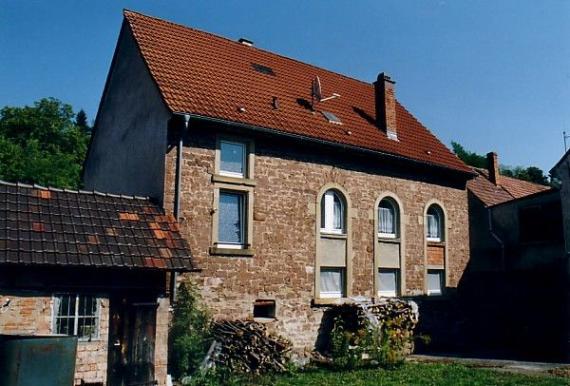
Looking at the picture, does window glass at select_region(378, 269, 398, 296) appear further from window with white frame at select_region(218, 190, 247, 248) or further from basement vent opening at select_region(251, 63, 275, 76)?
basement vent opening at select_region(251, 63, 275, 76)

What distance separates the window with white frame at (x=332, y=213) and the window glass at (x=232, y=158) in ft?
9.86

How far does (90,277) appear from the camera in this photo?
10906mm

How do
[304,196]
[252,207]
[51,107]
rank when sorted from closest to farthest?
1. [252,207]
2. [304,196]
3. [51,107]

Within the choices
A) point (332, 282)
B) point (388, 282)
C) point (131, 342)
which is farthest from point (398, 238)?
point (131, 342)

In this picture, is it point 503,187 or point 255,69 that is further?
point 503,187

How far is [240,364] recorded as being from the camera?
12648mm

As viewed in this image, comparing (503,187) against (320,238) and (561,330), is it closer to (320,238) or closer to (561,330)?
(561,330)

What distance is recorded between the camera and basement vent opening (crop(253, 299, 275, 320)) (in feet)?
48.4

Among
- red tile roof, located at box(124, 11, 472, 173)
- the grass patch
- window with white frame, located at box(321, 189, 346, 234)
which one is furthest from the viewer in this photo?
window with white frame, located at box(321, 189, 346, 234)

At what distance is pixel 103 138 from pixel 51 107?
1114 inches

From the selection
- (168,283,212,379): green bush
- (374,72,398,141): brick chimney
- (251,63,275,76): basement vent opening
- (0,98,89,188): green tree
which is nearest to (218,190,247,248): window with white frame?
(168,283,212,379): green bush

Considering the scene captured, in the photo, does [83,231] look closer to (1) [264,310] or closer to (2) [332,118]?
(1) [264,310]

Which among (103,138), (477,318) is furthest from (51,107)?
(477,318)

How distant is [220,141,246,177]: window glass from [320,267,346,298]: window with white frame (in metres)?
4.00
